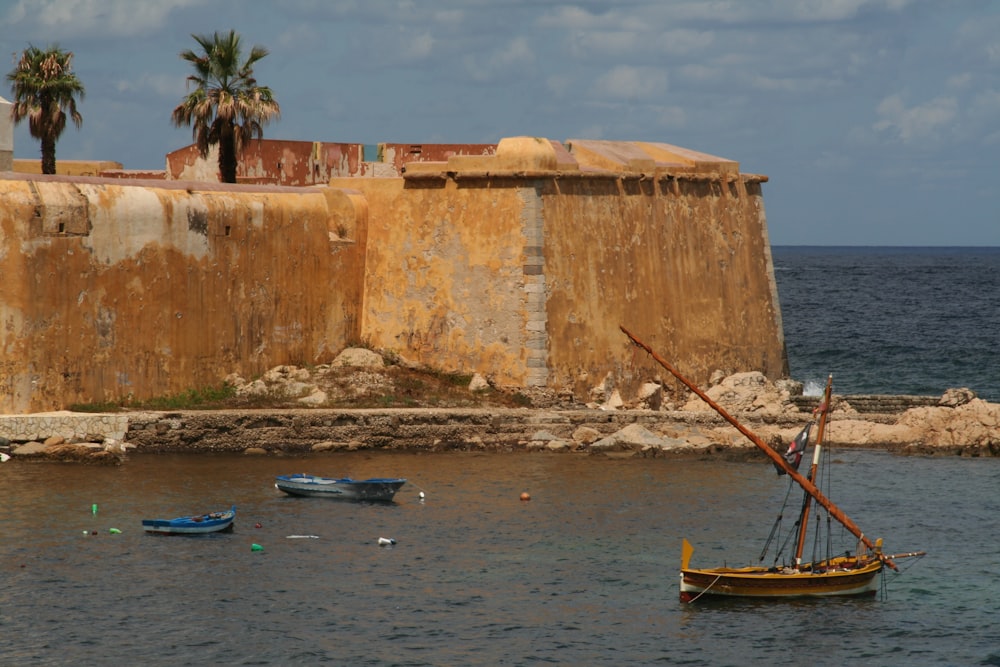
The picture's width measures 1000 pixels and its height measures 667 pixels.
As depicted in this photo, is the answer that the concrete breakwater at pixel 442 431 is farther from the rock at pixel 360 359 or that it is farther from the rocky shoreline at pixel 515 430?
the rock at pixel 360 359

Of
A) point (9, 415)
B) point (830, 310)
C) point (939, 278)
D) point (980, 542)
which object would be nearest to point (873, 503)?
point (980, 542)

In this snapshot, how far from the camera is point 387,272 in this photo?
112 ft

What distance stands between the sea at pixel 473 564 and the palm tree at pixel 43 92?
30.8ft

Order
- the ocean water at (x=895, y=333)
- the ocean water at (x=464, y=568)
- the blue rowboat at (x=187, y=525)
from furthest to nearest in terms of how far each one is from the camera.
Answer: the ocean water at (x=895, y=333) < the blue rowboat at (x=187, y=525) < the ocean water at (x=464, y=568)

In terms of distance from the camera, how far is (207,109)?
112ft

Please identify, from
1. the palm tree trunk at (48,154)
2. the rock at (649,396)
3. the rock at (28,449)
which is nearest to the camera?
the rock at (28,449)

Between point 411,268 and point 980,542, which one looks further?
point 411,268

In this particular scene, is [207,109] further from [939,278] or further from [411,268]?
[939,278]

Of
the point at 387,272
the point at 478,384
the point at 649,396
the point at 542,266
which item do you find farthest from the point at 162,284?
the point at 649,396

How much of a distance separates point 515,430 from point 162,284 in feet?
25.1

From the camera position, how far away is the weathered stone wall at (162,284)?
93.0 ft

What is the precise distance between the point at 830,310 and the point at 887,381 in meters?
36.0

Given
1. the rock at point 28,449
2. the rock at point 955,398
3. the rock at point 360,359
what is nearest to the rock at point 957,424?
the rock at point 955,398

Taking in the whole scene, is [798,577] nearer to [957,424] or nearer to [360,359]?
[957,424]
